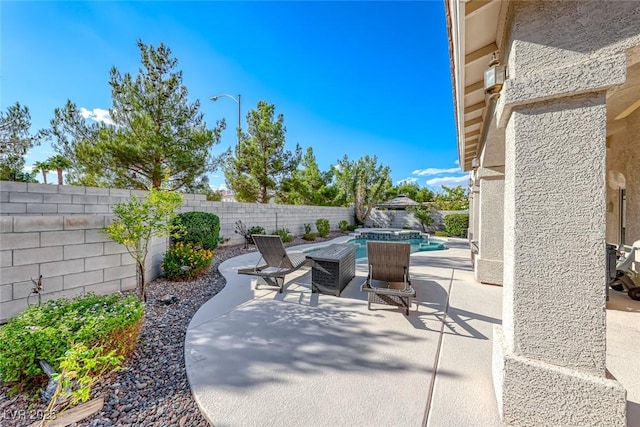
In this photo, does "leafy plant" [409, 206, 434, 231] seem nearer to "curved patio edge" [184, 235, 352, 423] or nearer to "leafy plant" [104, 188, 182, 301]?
"curved patio edge" [184, 235, 352, 423]

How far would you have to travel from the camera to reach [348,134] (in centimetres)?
2291

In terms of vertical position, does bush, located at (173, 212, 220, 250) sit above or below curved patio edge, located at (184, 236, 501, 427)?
above

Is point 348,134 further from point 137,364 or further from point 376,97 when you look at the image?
point 137,364

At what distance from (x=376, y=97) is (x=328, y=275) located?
14.3m

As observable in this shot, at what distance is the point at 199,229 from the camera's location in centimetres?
771

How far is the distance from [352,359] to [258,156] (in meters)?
16.3

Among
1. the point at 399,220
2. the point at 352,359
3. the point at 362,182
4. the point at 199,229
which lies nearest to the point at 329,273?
the point at 352,359

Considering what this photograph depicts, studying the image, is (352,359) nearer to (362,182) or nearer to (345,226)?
(345,226)

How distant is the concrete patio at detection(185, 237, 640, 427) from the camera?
2.13 m

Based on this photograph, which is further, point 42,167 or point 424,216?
point 424,216

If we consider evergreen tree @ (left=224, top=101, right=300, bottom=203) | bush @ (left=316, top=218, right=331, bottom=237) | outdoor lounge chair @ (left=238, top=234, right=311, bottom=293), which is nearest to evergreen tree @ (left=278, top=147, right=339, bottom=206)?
evergreen tree @ (left=224, top=101, right=300, bottom=203)

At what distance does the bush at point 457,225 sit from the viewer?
55.1 ft

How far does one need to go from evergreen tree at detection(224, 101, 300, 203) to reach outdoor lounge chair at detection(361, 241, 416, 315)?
1434 centimetres

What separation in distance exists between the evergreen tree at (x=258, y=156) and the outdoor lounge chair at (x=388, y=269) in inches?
565
